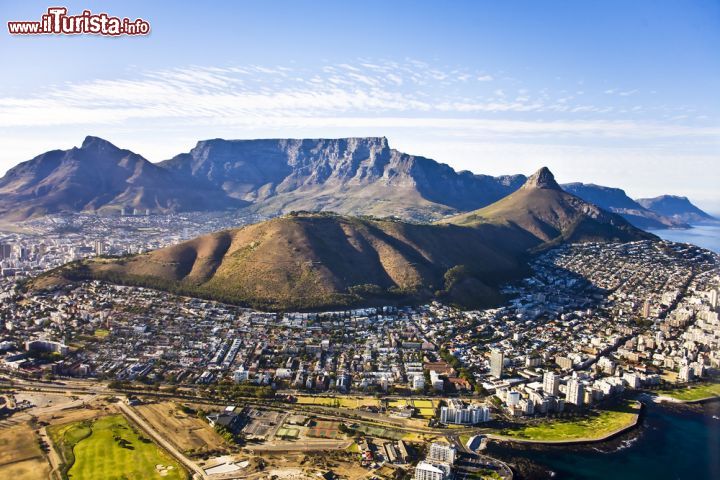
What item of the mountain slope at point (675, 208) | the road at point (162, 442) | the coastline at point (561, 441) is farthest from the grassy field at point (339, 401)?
the mountain slope at point (675, 208)

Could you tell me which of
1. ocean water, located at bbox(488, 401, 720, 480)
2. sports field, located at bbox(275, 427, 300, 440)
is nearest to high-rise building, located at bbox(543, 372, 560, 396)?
ocean water, located at bbox(488, 401, 720, 480)

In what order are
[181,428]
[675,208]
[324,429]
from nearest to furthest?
1. [181,428]
2. [324,429]
3. [675,208]

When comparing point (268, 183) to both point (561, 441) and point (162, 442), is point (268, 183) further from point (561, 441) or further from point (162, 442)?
point (561, 441)

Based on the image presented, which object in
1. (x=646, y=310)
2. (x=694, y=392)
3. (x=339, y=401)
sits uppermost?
(x=646, y=310)

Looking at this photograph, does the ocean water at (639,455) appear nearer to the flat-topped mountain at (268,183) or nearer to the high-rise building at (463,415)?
the high-rise building at (463,415)

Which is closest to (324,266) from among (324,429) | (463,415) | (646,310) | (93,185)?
(324,429)

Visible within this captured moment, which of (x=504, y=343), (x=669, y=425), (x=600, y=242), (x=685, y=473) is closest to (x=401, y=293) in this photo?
(x=504, y=343)

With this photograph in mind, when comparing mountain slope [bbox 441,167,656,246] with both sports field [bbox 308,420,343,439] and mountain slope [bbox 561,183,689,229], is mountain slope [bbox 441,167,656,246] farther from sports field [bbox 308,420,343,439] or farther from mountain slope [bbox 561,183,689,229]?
sports field [bbox 308,420,343,439]
